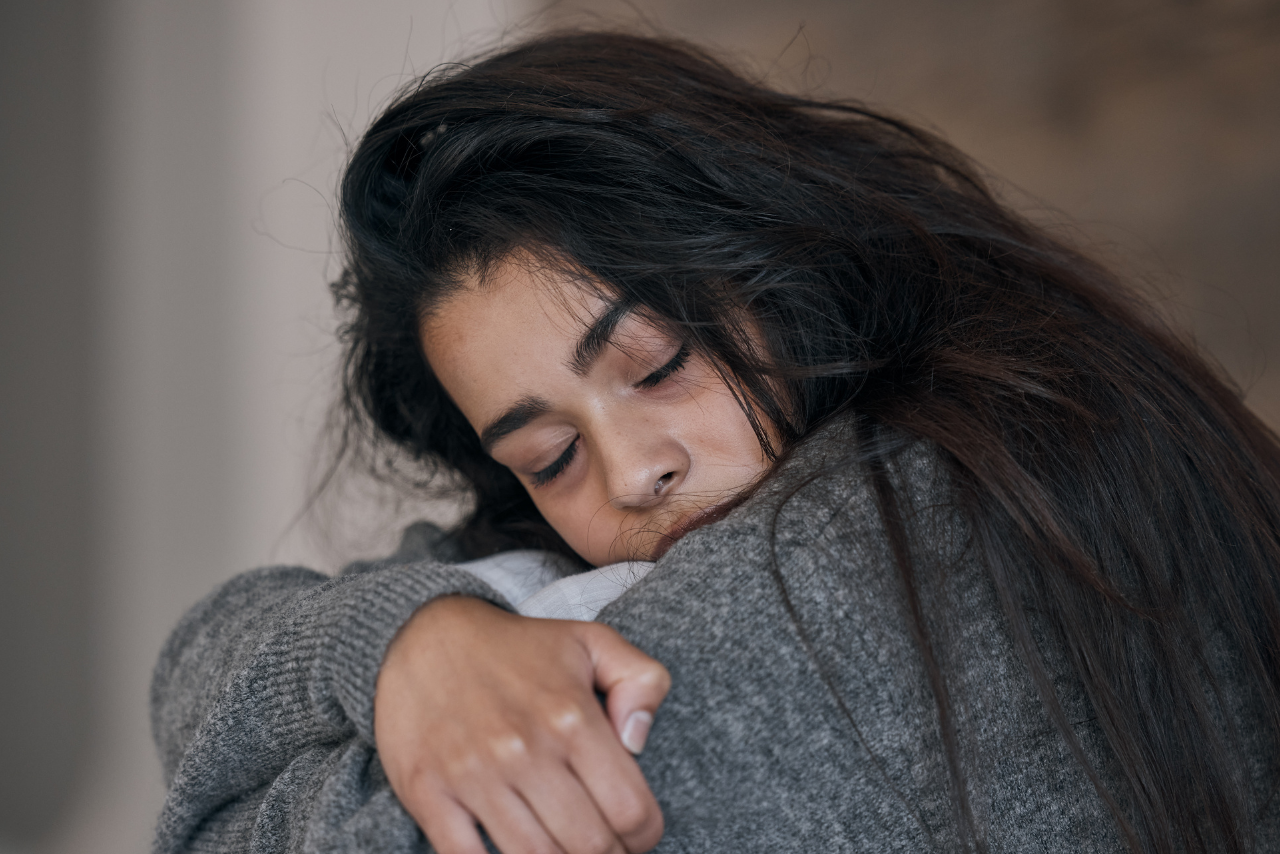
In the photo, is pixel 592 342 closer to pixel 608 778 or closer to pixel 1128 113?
pixel 608 778

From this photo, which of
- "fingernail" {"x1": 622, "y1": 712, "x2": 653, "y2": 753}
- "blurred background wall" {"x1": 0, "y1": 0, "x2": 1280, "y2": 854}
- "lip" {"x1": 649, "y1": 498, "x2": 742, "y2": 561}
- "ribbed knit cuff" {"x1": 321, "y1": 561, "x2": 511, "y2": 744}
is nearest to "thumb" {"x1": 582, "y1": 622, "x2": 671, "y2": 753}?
"fingernail" {"x1": 622, "y1": 712, "x2": 653, "y2": 753}

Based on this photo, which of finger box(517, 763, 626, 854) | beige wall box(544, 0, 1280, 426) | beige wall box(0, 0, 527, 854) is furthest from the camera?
beige wall box(0, 0, 527, 854)

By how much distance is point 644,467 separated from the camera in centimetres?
75

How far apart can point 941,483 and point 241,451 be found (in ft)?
5.03

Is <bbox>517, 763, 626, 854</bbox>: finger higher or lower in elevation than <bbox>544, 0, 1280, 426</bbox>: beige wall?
lower

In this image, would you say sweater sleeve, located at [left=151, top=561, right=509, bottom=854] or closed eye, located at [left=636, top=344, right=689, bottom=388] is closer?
sweater sleeve, located at [left=151, top=561, right=509, bottom=854]

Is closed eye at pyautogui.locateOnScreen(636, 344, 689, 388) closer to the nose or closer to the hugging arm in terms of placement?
the nose

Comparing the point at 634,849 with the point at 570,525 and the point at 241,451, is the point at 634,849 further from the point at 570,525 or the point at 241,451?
the point at 241,451

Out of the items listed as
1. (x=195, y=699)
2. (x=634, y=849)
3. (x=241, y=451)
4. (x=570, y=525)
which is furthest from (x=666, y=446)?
(x=241, y=451)

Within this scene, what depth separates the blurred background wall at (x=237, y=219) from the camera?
136 centimetres

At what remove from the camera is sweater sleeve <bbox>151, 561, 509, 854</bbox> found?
1.60 ft

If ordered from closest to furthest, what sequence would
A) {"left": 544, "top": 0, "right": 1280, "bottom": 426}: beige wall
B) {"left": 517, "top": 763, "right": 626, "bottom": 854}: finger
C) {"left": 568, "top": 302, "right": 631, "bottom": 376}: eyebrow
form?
{"left": 517, "top": 763, "right": 626, "bottom": 854}: finger → {"left": 568, "top": 302, "right": 631, "bottom": 376}: eyebrow → {"left": 544, "top": 0, "right": 1280, "bottom": 426}: beige wall

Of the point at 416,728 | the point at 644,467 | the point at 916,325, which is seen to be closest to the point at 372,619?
the point at 416,728

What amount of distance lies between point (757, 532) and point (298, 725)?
1.13 ft
